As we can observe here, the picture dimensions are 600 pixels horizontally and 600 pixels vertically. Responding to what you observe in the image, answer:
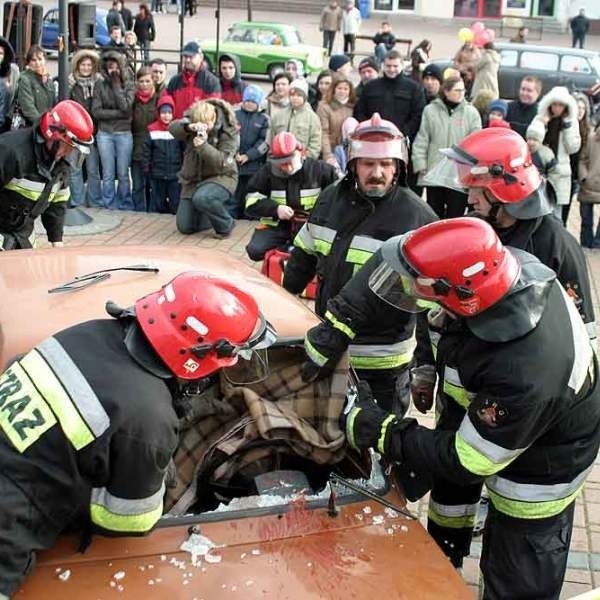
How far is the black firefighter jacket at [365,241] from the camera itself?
4199mm

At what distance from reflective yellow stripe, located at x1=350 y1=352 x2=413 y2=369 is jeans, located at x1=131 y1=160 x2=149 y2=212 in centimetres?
645

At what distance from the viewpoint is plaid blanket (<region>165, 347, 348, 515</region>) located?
3.32 meters

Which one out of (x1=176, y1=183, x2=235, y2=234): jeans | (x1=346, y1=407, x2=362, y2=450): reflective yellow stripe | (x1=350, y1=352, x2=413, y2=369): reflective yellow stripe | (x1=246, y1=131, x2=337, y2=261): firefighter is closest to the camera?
(x1=346, y1=407, x2=362, y2=450): reflective yellow stripe

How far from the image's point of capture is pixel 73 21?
38.2ft

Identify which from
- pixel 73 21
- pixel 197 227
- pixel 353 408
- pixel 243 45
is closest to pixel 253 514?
pixel 353 408

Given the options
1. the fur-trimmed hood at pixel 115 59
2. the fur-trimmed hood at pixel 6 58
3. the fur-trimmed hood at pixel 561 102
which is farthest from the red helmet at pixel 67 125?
the fur-trimmed hood at pixel 561 102

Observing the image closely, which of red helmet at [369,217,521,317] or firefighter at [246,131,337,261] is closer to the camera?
red helmet at [369,217,521,317]

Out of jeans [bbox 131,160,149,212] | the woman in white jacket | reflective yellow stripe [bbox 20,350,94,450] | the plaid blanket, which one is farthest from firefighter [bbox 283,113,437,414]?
jeans [bbox 131,160,149,212]

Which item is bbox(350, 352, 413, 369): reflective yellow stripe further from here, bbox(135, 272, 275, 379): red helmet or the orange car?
bbox(135, 272, 275, 379): red helmet

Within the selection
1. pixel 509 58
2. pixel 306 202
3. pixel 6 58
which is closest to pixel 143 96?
pixel 6 58

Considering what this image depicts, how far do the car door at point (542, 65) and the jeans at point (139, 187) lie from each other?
35.1 feet

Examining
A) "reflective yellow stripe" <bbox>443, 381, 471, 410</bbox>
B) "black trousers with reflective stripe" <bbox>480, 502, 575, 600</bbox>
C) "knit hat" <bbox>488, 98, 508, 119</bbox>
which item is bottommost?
"black trousers with reflective stripe" <bbox>480, 502, 575, 600</bbox>

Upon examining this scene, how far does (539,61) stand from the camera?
60.9 feet

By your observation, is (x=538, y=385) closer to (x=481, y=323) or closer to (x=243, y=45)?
(x=481, y=323)
